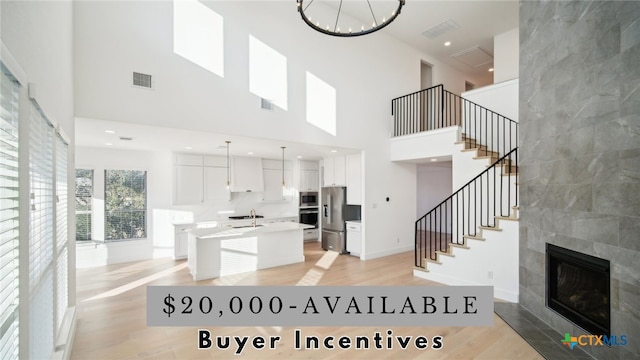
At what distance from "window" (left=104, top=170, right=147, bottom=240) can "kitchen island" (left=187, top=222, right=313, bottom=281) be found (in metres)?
1.70

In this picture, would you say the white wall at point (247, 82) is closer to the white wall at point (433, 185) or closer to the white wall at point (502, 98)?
the white wall at point (502, 98)

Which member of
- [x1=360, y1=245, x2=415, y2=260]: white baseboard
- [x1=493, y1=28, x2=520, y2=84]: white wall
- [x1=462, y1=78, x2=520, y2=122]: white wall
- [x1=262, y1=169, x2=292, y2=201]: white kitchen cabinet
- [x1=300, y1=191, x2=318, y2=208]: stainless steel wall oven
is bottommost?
[x1=360, y1=245, x2=415, y2=260]: white baseboard

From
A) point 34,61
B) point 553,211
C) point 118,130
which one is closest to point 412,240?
point 553,211

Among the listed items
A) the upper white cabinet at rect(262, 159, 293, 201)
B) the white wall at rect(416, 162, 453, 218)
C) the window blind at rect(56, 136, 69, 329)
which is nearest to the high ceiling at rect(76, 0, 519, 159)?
the upper white cabinet at rect(262, 159, 293, 201)

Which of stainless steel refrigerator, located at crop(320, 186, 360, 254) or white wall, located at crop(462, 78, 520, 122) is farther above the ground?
white wall, located at crop(462, 78, 520, 122)

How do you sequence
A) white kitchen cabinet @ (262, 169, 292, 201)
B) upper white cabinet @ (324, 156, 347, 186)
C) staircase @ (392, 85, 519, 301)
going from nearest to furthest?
staircase @ (392, 85, 519, 301)
upper white cabinet @ (324, 156, 347, 186)
white kitchen cabinet @ (262, 169, 292, 201)

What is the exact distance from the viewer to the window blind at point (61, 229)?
250 centimetres

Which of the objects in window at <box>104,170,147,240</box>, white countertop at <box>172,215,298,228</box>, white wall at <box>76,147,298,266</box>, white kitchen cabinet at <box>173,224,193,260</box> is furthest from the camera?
white countertop at <box>172,215,298,228</box>

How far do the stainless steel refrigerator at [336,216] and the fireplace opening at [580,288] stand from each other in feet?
13.7

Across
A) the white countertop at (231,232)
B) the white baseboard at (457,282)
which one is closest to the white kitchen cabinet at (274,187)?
the white countertop at (231,232)

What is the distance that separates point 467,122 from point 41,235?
7.35 meters

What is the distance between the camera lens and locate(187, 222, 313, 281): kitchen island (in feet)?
16.5

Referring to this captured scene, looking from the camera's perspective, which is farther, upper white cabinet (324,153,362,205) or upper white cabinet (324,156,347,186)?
upper white cabinet (324,156,347,186)

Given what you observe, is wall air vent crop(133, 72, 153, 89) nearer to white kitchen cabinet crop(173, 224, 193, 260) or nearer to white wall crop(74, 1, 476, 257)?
white wall crop(74, 1, 476, 257)
